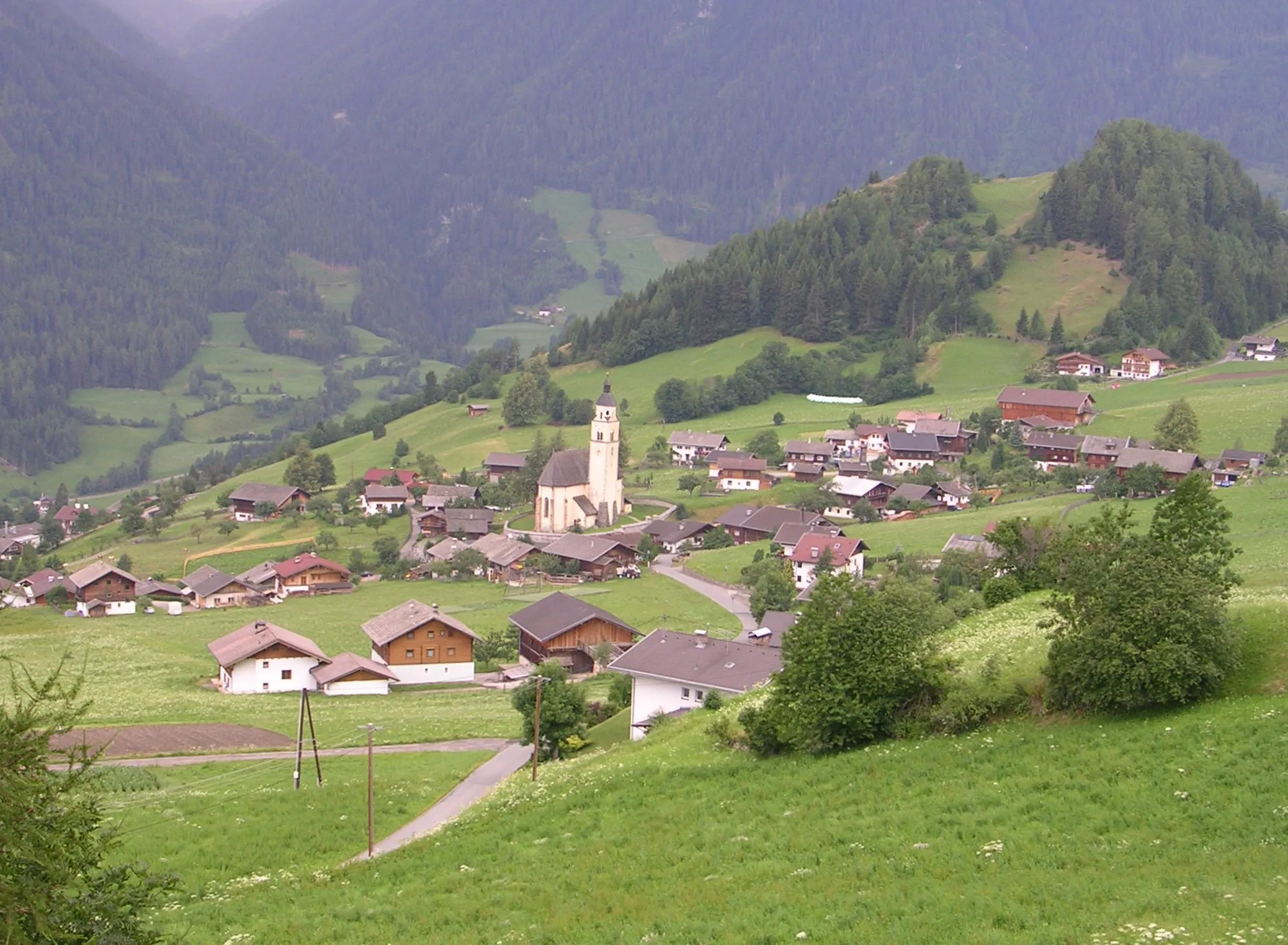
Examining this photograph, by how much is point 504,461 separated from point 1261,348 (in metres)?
66.4

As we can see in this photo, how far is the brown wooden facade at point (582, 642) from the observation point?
2351 inches

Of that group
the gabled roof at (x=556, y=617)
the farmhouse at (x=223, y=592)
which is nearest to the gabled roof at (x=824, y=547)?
the gabled roof at (x=556, y=617)

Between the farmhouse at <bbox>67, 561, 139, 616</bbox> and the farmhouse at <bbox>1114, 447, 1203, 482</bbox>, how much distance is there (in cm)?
5802

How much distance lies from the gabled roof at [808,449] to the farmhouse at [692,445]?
701 cm

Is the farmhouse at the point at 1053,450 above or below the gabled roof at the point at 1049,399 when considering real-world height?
below

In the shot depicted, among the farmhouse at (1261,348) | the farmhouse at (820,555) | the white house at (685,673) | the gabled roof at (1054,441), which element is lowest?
the farmhouse at (820,555)

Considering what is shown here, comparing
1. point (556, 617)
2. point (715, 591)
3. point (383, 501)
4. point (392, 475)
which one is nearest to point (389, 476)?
point (392, 475)

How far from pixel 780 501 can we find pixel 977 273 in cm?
5494

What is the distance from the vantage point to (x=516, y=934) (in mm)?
20234

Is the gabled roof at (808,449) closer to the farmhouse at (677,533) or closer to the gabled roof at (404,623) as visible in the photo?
the farmhouse at (677,533)

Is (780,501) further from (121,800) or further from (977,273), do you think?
(121,800)

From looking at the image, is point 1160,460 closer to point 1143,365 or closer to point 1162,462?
point 1162,462

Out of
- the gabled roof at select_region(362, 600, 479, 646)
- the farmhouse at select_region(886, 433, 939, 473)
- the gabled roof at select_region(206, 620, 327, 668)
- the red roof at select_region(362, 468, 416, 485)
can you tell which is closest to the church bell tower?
the red roof at select_region(362, 468, 416, 485)

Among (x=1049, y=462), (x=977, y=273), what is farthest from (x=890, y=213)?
(x=1049, y=462)
